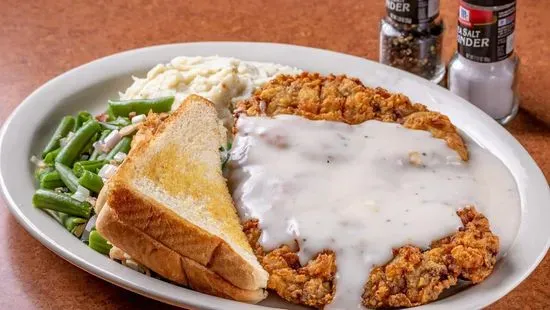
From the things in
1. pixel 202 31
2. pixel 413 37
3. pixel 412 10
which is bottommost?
pixel 202 31

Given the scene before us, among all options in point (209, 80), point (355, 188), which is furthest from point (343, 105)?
point (209, 80)

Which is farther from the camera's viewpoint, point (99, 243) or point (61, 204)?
point (61, 204)

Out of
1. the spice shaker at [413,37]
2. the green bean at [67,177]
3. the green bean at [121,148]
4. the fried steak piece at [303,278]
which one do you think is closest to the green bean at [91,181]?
the green bean at [67,177]

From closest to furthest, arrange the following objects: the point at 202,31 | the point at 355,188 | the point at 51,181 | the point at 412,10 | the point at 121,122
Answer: the point at 355,188 < the point at 51,181 < the point at 121,122 < the point at 412,10 < the point at 202,31

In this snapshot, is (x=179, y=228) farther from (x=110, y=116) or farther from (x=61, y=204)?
(x=110, y=116)

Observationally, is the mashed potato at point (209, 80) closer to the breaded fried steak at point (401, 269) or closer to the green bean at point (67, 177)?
the green bean at point (67, 177)

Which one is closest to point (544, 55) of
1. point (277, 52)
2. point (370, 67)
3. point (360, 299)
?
point (370, 67)
